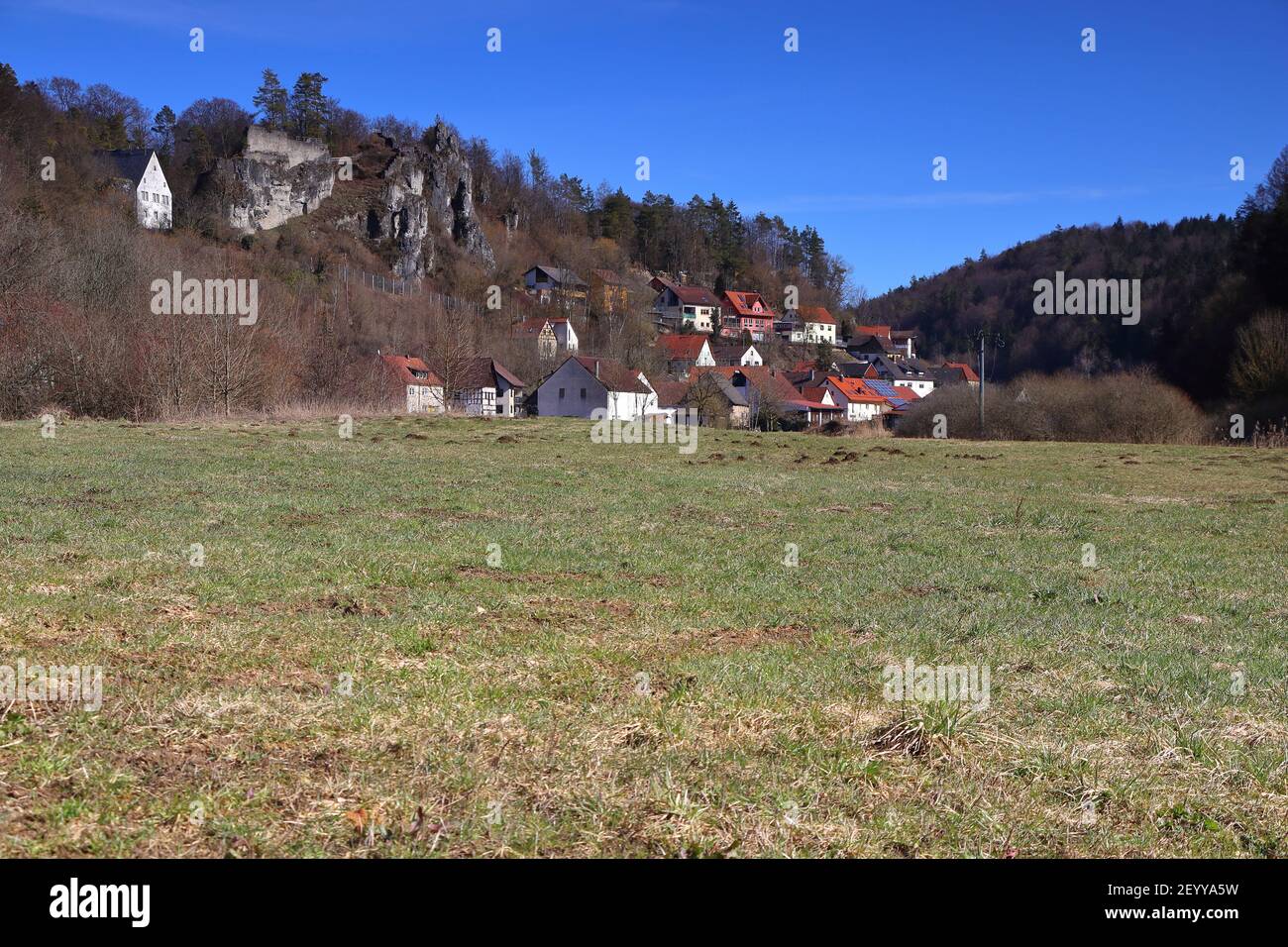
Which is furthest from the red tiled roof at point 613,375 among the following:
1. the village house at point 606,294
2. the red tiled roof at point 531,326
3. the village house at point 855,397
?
the village house at point 606,294

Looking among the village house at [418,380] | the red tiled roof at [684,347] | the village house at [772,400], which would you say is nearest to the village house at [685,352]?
the red tiled roof at [684,347]

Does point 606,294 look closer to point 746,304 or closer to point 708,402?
point 746,304

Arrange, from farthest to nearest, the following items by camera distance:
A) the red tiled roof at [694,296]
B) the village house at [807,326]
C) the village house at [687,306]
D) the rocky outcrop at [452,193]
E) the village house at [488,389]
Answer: the village house at [807,326] → the red tiled roof at [694,296] → the village house at [687,306] → the rocky outcrop at [452,193] → the village house at [488,389]

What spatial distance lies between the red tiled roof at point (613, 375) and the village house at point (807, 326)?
8362 centimetres

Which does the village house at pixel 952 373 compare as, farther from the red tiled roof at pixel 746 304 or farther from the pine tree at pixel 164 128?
the pine tree at pixel 164 128

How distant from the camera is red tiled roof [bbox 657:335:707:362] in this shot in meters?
122

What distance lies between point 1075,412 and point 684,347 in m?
79.1

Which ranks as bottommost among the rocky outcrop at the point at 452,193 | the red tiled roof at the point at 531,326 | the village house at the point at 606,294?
the red tiled roof at the point at 531,326

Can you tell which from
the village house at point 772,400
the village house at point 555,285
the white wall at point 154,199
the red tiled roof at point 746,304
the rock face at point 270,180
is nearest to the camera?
the village house at point 772,400

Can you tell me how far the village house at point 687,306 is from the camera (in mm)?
148125

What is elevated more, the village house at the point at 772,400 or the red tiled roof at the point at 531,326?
the red tiled roof at the point at 531,326

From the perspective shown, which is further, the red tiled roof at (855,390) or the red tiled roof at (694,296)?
the red tiled roof at (694,296)

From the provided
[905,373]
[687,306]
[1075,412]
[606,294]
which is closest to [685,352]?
[606,294]

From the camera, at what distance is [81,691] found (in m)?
5.10
